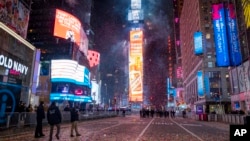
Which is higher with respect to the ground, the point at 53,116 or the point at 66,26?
the point at 66,26

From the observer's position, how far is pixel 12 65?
72.9 ft

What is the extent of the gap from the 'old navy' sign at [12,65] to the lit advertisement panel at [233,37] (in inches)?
1622

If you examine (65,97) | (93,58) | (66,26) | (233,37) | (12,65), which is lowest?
(65,97)

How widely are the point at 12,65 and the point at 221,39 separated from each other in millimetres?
44079

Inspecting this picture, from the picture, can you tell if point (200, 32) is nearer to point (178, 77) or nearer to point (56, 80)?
point (56, 80)

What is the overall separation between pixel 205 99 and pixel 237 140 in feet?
244

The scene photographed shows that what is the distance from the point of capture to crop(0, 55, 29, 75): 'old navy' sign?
20.6 meters

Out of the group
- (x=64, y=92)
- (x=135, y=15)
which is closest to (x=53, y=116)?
(x=64, y=92)

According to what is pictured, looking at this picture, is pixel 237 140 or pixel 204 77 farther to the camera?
pixel 204 77

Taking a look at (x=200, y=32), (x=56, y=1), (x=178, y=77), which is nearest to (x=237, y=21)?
(x=200, y=32)

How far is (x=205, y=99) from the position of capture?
75062 millimetres

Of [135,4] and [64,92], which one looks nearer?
[64,92]

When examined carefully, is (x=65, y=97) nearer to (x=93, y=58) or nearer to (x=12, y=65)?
(x=12, y=65)

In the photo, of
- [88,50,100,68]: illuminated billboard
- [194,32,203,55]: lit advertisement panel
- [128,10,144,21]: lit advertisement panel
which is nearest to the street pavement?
[194,32,203,55]: lit advertisement panel
